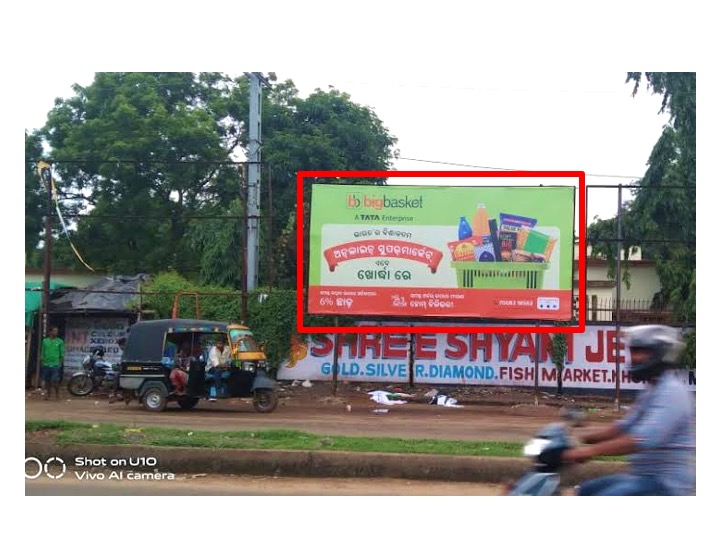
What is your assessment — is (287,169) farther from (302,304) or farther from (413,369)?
(413,369)

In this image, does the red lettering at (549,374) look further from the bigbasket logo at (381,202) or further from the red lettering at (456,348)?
the bigbasket logo at (381,202)

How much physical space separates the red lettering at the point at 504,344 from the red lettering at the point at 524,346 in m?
0.15

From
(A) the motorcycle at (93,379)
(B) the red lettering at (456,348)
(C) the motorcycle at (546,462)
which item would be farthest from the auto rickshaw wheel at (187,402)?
(C) the motorcycle at (546,462)

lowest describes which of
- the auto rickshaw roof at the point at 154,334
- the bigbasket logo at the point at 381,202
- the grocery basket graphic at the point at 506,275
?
the auto rickshaw roof at the point at 154,334

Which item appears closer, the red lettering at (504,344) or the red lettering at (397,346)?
the red lettering at (504,344)

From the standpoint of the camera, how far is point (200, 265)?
73.8ft

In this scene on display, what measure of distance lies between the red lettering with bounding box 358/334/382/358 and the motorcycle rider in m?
14.1

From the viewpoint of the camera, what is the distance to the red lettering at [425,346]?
717 inches

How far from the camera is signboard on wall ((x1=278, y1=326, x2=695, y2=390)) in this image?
17828 millimetres

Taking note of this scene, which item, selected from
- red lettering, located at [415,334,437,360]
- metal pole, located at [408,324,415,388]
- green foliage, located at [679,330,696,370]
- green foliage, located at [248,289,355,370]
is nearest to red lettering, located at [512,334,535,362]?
red lettering, located at [415,334,437,360]

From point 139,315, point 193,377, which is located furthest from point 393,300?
point 139,315

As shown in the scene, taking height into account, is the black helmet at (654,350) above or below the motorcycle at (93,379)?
above

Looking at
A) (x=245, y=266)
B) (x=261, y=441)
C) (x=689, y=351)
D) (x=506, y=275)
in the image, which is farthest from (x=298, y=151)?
(x=261, y=441)

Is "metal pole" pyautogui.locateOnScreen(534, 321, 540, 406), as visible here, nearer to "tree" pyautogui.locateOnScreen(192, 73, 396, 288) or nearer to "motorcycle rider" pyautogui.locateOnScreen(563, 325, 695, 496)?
"tree" pyautogui.locateOnScreen(192, 73, 396, 288)
